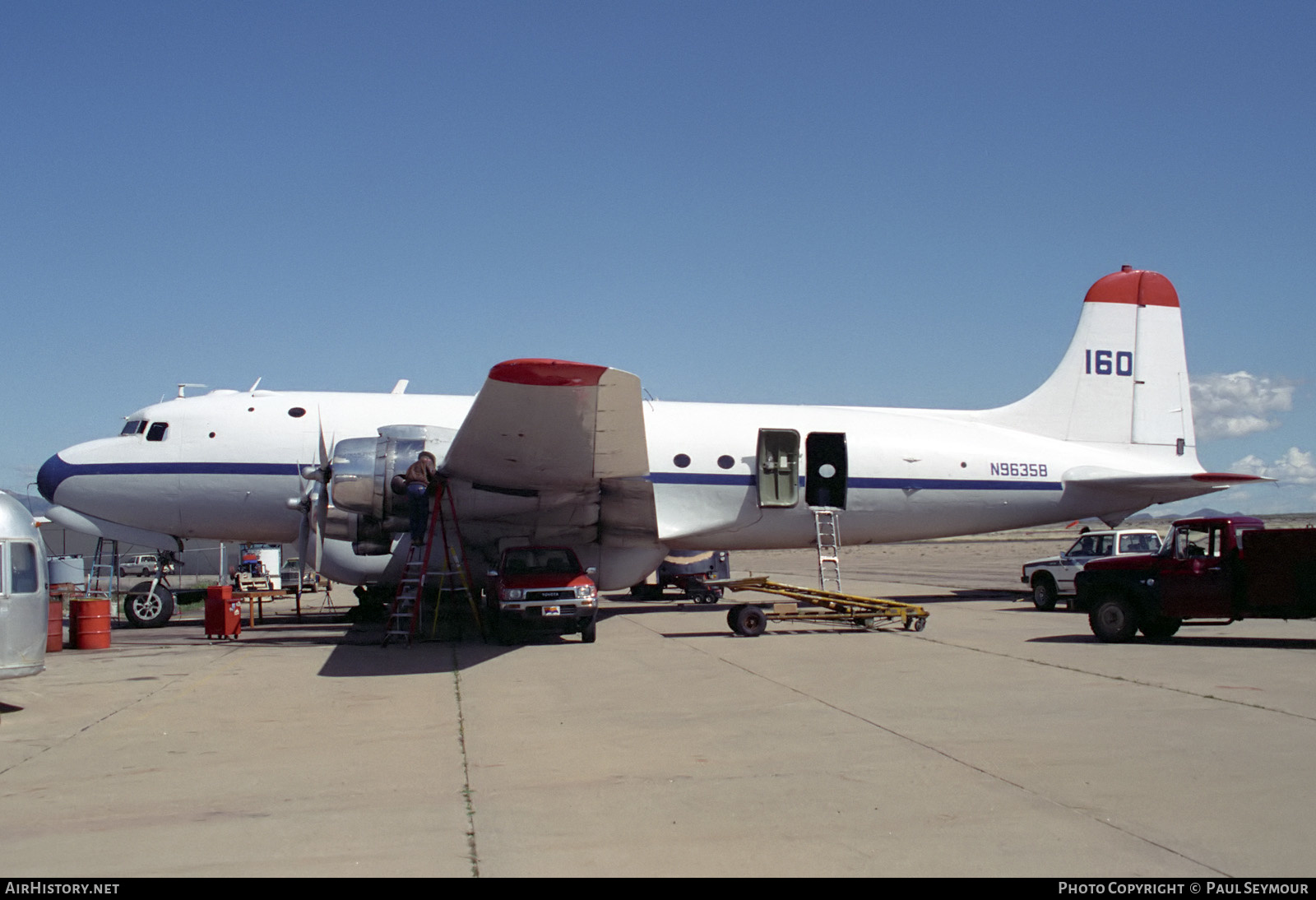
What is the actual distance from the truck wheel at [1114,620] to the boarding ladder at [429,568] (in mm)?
9458

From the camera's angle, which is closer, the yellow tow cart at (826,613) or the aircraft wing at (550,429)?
the aircraft wing at (550,429)

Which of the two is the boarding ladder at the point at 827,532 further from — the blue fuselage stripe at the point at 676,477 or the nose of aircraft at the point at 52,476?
the nose of aircraft at the point at 52,476

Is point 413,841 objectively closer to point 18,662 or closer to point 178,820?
point 178,820

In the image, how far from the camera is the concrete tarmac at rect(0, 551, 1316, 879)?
509 cm

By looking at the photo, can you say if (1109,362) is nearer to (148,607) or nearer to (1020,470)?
(1020,470)

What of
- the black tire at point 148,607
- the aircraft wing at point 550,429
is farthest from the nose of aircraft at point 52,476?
the aircraft wing at point 550,429

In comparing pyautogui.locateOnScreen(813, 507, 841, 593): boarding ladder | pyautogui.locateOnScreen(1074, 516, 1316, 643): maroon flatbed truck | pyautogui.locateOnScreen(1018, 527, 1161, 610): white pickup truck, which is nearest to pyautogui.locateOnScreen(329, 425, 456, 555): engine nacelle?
pyautogui.locateOnScreen(813, 507, 841, 593): boarding ladder

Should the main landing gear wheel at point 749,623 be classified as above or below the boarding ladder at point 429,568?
below

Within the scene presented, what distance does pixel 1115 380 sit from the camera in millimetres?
22125

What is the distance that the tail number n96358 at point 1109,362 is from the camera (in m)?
22.1

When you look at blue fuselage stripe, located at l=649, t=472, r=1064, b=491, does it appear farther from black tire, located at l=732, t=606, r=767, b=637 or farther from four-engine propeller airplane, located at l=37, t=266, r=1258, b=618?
black tire, located at l=732, t=606, r=767, b=637

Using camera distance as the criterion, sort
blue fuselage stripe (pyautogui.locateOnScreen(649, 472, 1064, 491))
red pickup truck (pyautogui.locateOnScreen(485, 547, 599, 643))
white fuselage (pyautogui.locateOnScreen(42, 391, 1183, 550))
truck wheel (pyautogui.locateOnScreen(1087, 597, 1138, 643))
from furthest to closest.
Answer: blue fuselage stripe (pyautogui.locateOnScreen(649, 472, 1064, 491)), white fuselage (pyautogui.locateOnScreen(42, 391, 1183, 550)), red pickup truck (pyautogui.locateOnScreen(485, 547, 599, 643)), truck wheel (pyautogui.locateOnScreen(1087, 597, 1138, 643))

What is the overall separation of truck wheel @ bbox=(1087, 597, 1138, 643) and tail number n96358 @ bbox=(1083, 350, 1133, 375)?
9.23 m

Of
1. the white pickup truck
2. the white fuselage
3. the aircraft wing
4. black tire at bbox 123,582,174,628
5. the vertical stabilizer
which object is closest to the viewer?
the aircraft wing
